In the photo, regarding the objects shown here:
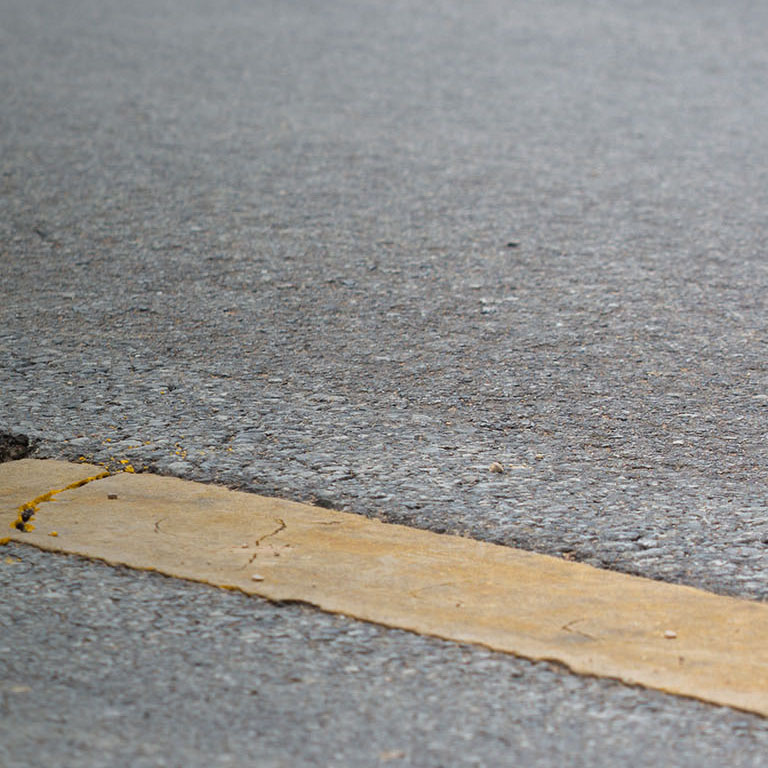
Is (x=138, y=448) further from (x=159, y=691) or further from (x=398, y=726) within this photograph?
(x=398, y=726)

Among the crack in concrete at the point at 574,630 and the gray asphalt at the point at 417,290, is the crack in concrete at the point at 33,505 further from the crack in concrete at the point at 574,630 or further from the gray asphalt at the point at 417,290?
the crack in concrete at the point at 574,630

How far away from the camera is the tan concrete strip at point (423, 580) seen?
8.05ft

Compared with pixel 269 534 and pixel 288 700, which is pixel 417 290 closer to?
pixel 269 534

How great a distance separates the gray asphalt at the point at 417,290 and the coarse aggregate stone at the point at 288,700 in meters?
0.05

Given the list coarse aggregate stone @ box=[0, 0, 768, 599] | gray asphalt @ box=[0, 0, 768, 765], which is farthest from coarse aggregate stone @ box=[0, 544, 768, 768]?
coarse aggregate stone @ box=[0, 0, 768, 599]

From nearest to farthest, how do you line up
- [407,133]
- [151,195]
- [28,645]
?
[28,645]
[151,195]
[407,133]

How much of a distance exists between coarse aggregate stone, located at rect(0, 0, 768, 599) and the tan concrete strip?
0.38 ft

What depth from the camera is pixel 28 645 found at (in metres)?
2.46

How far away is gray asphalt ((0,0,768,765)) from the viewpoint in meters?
3.22

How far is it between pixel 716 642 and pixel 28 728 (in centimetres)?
145

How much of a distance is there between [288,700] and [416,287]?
2.96m

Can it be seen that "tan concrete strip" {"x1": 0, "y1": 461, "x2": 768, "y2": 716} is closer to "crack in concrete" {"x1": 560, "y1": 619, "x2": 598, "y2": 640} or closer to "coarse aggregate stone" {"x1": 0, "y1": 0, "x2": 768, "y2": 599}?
"crack in concrete" {"x1": 560, "y1": 619, "x2": 598, "y2": 640}

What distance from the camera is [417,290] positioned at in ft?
16.3

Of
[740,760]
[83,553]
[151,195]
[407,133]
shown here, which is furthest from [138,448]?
[407,133]
